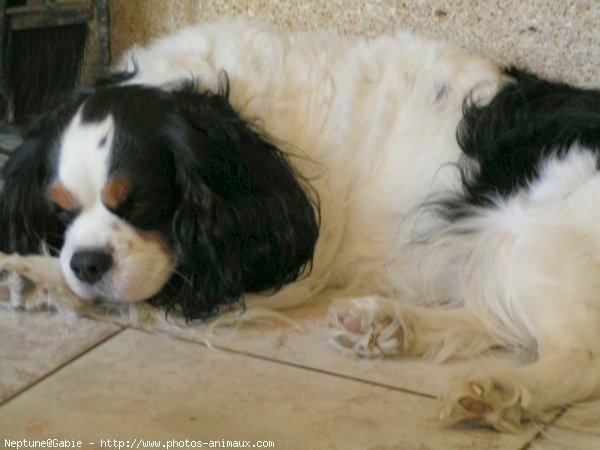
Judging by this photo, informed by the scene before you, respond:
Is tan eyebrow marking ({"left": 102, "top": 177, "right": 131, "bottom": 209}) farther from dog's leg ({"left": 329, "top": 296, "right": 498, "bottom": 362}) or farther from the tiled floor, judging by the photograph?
dog's leg ({"left": 329, "top": 296, "right": 498, "bottom": 362})

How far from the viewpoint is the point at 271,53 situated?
2.29m

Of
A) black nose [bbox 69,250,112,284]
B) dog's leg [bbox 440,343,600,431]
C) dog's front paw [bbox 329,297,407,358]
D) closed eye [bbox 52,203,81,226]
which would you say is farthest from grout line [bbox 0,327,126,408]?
dog's leg [bbox 440,343,600,431]

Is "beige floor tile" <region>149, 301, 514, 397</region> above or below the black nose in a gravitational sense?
below

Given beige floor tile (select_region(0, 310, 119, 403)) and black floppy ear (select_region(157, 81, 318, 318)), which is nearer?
beige floor tile (select_region(0, 310, 119, 403))

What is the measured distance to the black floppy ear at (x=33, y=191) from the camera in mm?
2090

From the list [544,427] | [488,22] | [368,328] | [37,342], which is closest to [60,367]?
[37,342]

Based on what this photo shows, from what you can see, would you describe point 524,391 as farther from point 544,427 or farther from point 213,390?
point 213,390

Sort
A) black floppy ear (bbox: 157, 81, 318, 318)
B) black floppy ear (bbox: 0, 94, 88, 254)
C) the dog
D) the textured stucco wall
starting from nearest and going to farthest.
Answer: the dog, black floppy ear (bbox: 157, 81, 318, 318), black floppy ear (bbox: 0, 94, 88, 254), the textured stucco wall

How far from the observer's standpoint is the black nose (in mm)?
1889

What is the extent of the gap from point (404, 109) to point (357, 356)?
71cm

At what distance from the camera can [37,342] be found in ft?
6.14

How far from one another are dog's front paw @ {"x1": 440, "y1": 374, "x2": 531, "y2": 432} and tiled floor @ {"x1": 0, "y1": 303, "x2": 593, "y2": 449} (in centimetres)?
2

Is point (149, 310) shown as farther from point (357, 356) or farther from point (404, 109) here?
point (404, 109)

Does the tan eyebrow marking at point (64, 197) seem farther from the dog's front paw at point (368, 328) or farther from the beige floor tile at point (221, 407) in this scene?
the dog's front paw at point (368, 328)
